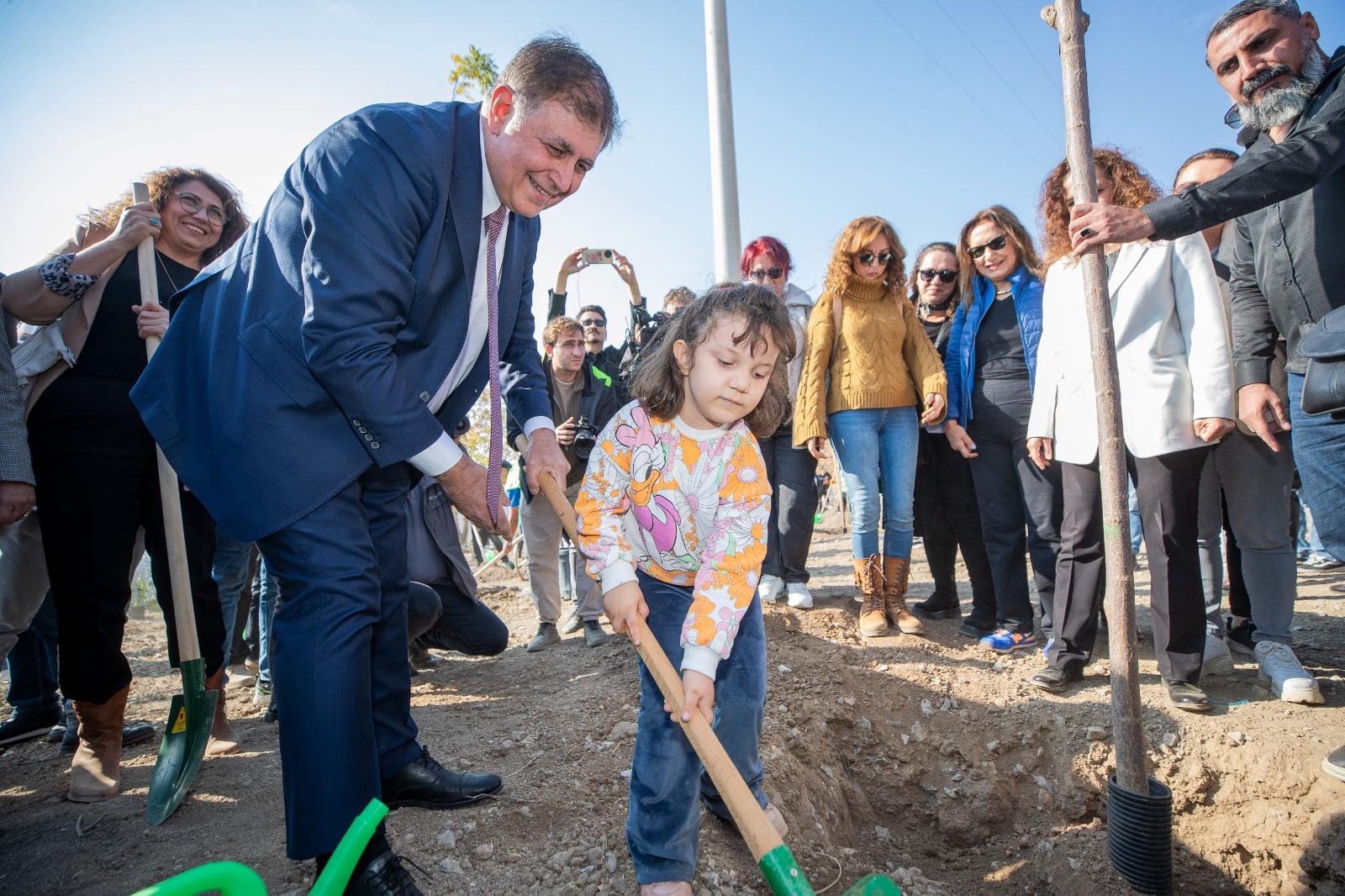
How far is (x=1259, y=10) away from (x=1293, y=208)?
70cm

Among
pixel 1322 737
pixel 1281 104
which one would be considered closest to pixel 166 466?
pixel 1281 104

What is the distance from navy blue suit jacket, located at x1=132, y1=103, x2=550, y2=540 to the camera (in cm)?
173

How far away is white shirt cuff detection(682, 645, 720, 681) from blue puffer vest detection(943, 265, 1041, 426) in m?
2.90

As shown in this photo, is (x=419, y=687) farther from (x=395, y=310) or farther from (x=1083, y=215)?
(x=1083, y=215)

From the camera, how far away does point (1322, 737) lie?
110 inches

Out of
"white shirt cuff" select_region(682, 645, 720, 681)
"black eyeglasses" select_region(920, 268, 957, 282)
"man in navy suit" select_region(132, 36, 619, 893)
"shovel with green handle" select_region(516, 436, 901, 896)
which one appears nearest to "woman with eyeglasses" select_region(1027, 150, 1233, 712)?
"black eyeglasses" select_region(920, 268, 957, 282)

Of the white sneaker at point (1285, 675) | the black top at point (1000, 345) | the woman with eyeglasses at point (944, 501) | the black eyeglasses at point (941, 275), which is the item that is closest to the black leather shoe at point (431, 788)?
the woman with eyeglasses at point (944, 501)

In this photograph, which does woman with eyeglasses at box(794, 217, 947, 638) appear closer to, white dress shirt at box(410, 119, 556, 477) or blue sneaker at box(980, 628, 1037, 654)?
blue sneaker at box(980, 628, 1037, 654)

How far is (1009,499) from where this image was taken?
4.05 m

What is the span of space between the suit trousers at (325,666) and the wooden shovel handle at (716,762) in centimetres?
60

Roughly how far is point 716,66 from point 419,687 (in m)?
5.10

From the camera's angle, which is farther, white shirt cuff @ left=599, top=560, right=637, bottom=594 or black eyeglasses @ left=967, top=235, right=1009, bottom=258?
black eyeglasses @ left=967, top=235, right=1009, bottom=258

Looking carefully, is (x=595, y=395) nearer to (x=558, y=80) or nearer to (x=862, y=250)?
(x=862, y=250)

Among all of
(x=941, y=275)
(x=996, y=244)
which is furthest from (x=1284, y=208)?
(x=941, y=275)
